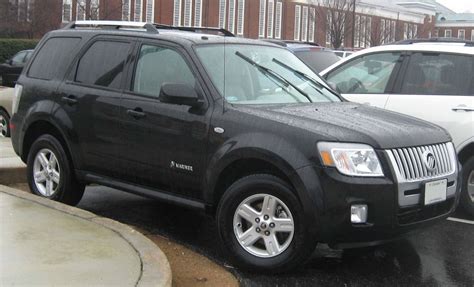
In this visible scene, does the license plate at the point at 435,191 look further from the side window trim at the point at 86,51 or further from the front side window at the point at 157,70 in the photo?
the side window trim at the point at 86,51

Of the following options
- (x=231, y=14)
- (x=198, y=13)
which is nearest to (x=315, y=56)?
(x=198, y=13)

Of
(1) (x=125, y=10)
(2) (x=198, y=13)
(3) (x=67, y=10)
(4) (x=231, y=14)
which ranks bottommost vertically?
(3) (x=67, y=10)

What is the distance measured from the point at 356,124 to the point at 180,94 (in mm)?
1428

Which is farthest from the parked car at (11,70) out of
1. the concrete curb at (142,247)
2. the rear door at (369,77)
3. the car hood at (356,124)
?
the car hood at (356,124)

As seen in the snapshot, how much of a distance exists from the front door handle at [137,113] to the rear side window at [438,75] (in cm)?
310

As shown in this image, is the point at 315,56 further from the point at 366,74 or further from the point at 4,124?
the point at 4,124

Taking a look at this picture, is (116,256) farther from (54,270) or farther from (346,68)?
(346,68)

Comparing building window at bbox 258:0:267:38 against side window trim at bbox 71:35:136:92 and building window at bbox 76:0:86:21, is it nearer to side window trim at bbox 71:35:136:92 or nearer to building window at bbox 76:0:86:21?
building window at bbox 76:0:86:21

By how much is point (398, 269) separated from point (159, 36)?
9.57 feet

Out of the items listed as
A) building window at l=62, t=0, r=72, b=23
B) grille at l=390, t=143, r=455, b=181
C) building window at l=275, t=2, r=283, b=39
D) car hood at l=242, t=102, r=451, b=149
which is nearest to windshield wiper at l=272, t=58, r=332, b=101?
car hood at l=242, t=102, r=451, b=149

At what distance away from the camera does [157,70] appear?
5.47m

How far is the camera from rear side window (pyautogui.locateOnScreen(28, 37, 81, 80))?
622cm

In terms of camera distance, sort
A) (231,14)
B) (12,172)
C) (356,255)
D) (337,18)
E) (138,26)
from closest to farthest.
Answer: (356,255)
(138,26)
(12,172)
(337,18)
(231,14)

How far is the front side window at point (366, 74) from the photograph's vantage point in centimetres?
698
